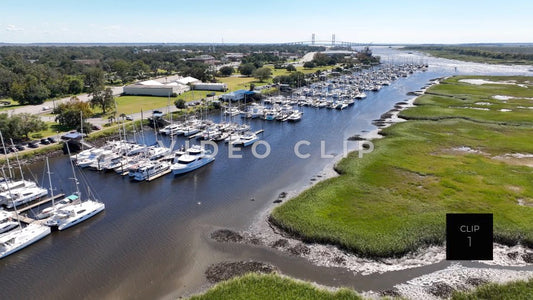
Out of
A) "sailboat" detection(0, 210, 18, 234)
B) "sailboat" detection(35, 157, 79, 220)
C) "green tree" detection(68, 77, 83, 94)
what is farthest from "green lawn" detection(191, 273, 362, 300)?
"green tree" detection(68, 77, 83, 94)

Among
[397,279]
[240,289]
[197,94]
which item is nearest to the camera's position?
[240,289]

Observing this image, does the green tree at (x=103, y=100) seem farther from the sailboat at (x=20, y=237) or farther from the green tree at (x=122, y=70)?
the green tree at (x=122, y=70)

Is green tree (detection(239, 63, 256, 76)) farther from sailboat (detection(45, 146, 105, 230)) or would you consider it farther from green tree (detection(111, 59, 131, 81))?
sailboat (detection(45, 146, 105, 230))

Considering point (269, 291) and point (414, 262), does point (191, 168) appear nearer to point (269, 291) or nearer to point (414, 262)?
point (269, 291)

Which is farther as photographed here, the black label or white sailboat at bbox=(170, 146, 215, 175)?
white sailboat at bbox=(170, 146, 215, 175)

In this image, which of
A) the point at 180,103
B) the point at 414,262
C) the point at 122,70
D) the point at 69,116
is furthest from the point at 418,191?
the point at 122,70

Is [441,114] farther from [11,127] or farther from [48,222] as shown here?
[11,127]

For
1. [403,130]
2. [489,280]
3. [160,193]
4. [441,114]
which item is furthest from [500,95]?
[160,193]
